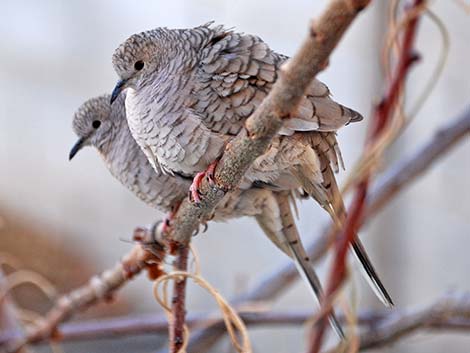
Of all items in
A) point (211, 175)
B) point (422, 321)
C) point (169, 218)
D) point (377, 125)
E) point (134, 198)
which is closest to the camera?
point (377, 125)

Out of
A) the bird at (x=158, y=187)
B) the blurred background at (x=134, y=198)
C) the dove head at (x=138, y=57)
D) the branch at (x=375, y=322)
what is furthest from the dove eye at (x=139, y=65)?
the blurred background at (x=134, y=198)

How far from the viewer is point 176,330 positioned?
500mm

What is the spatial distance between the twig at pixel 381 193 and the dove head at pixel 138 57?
0.46m

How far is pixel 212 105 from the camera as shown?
1.80ft

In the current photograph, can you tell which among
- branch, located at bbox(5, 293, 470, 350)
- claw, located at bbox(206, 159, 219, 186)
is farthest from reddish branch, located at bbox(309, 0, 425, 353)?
branch, located at bbox(5, 293, 470, 350)

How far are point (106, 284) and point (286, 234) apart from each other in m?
0.19

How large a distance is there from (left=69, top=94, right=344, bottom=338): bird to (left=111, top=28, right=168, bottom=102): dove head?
0.10 metres

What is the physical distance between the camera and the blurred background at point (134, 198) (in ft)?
4.61

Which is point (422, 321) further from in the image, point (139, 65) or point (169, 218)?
point (139, 65)

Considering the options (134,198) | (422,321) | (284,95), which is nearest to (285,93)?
(284,95)

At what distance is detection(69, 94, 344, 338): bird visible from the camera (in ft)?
2.12

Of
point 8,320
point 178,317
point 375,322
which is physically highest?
point 178,317

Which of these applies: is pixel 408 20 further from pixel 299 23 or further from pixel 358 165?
pixel 299 23

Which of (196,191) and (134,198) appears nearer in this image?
(196,191)
